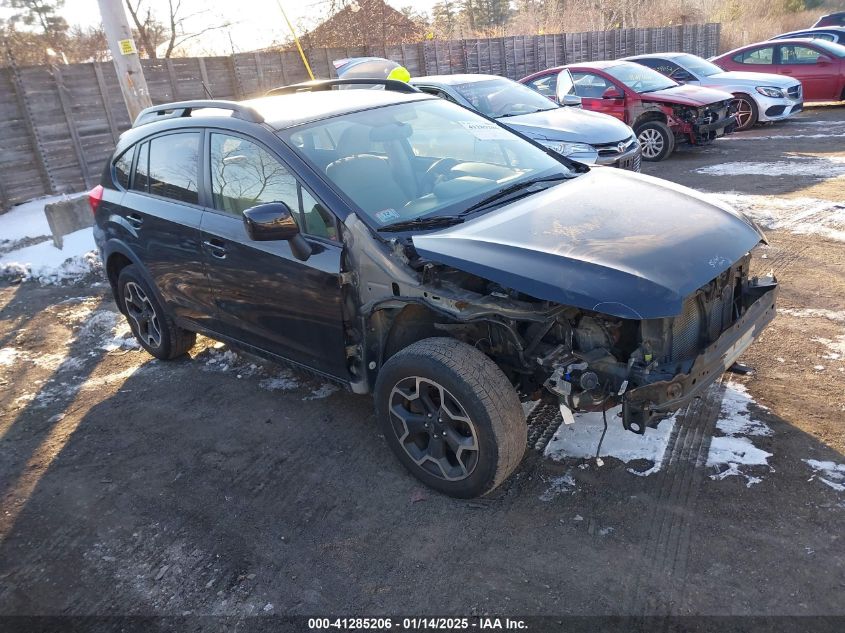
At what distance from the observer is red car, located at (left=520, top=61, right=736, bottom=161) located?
10414 millimetres

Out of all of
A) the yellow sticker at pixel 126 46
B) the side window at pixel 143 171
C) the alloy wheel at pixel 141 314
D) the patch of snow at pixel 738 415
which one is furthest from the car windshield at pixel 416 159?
the yellow sticker at pixel 126 46

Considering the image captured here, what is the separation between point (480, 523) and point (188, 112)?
10.9 ft

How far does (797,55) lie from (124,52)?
540 inches

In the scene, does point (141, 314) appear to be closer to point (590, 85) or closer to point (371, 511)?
point (371, 511)

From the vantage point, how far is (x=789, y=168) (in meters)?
9.27

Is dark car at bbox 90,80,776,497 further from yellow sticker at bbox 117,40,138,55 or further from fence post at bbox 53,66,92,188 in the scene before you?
fence post at bbox 53,66,92,188

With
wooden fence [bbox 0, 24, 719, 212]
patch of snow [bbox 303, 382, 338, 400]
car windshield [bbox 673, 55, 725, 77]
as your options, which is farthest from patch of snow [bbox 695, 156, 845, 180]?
wooden fence [bbox 0, 24, 719, 212]

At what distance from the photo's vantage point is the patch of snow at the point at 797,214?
255 inches

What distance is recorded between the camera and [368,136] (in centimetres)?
383

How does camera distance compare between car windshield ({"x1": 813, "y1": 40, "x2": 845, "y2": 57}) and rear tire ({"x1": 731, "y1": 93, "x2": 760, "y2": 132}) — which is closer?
rear tire ({"x1": 731, "y1": 93, "x2": 760, "y2": 132})

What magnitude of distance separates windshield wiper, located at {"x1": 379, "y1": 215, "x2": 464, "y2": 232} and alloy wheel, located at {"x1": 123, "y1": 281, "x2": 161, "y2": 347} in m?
2.52

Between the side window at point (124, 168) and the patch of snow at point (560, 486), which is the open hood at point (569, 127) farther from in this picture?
the patch of snow at point (560, 486)

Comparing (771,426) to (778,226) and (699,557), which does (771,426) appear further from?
(778,226)

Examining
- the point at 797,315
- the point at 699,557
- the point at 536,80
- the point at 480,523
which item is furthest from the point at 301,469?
the point at 536,80
